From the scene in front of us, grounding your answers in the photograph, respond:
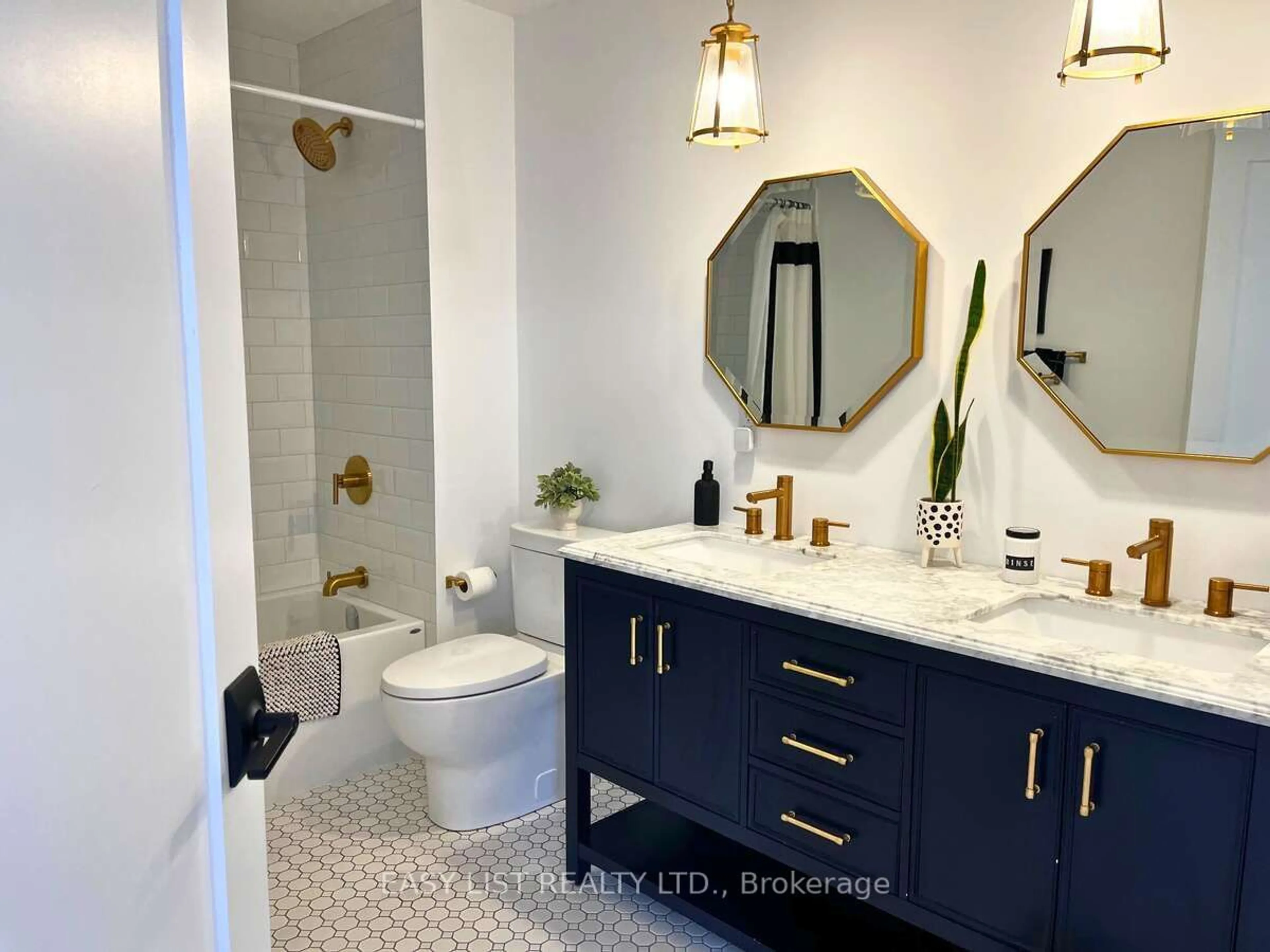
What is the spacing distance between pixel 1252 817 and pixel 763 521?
1.46m

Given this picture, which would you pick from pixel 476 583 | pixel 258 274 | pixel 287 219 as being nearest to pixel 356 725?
pixel 476 583

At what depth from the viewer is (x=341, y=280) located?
3.53 metres

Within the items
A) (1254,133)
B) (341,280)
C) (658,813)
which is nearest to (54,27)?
(1254,133)

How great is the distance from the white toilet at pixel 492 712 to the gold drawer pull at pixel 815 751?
1.00m

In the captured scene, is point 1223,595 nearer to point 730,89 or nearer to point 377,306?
point 730,89

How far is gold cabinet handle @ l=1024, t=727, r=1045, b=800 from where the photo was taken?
5.15 ft

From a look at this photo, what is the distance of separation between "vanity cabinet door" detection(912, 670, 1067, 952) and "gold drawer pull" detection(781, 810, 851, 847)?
0.15 meters

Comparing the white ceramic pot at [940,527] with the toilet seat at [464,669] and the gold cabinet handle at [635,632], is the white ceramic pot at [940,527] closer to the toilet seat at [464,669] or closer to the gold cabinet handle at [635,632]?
the gold cabinet handle at [635,632]

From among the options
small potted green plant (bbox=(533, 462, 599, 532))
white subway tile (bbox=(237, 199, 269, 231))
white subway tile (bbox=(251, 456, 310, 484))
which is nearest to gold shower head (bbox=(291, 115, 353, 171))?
white subway tile (bbox=(237, 199, 269, 231))

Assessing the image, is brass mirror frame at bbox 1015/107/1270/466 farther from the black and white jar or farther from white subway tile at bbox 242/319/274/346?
white subway tile at bbox 242/319/274/346

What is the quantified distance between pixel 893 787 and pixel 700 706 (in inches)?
18.8

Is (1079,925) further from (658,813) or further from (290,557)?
(290,557)

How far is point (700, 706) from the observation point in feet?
6.93

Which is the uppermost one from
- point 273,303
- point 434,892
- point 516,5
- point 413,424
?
point 516,5
